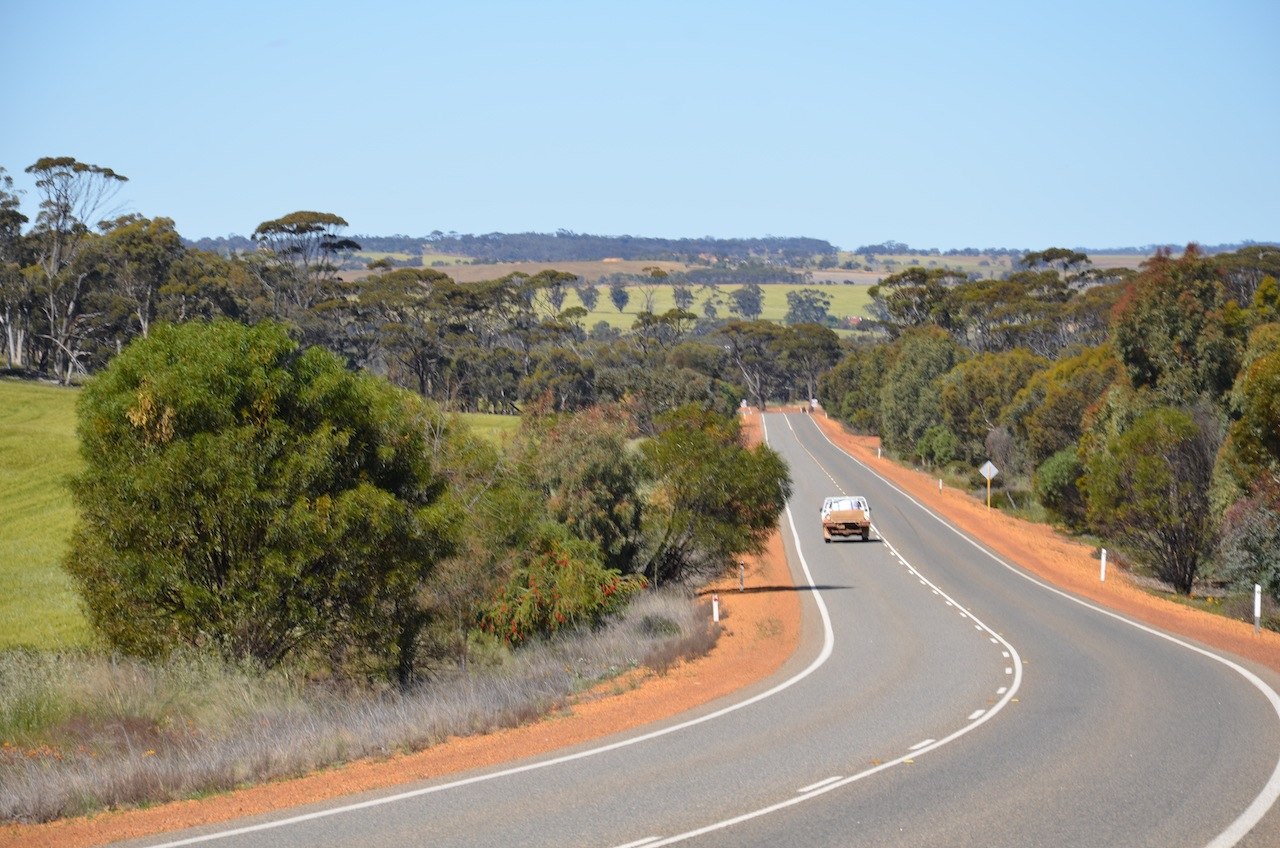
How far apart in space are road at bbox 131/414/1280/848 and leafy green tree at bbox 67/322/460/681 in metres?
5.87

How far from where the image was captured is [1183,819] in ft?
34.1

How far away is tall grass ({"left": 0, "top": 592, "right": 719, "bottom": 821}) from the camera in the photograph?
11609 millimetres

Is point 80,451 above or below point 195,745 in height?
above

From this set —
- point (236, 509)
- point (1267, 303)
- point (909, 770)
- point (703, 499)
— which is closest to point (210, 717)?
point (236, 509)

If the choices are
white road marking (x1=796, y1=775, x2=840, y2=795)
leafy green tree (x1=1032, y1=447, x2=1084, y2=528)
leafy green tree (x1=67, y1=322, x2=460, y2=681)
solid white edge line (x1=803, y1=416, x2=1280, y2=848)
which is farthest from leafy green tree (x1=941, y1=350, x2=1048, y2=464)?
white road marking (x1=796, y1=775, x2=840, y2=795)

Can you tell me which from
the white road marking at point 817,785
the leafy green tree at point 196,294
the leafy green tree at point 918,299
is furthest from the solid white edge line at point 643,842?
the leafy green tree at point 918,299

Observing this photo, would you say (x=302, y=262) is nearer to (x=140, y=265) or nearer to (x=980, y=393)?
(x=140, y=265)

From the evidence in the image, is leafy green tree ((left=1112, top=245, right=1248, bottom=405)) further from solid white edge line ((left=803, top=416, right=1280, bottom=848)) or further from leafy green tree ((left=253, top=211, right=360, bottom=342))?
leafy green tree ((left=253, top=211, right=360, bottom=342))

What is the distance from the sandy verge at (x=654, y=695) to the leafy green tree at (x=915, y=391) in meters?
36.3

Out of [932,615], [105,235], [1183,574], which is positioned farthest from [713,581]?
[105,235]

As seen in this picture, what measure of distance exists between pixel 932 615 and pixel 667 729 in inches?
539

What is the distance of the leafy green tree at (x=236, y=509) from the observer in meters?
18.0

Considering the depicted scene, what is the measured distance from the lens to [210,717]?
15461 mm

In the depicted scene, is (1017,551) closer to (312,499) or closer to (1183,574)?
(1183,574)
